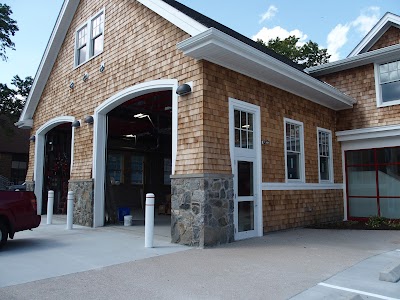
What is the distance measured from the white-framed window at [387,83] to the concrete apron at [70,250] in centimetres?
805

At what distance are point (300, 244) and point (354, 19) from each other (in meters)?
16.8

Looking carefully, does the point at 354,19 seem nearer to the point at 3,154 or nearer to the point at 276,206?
the point at 276,206

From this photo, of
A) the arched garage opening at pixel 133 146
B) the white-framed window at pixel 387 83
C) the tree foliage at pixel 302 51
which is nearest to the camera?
the arched garage opening at pixel 133 146

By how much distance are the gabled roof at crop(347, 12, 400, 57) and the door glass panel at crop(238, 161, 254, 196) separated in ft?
28.2

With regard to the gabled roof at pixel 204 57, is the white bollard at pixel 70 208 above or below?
below

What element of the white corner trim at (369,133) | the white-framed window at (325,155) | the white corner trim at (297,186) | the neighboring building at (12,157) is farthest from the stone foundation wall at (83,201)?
the neighboring building at (12,157)

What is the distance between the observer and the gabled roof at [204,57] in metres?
7.69

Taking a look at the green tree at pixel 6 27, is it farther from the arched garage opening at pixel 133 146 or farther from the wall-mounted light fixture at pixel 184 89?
the wall-mounted light fixture at pixel 184 89

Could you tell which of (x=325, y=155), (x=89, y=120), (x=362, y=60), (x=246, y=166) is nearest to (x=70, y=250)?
(x=246, y=166)

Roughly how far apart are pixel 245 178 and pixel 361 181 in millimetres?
5907

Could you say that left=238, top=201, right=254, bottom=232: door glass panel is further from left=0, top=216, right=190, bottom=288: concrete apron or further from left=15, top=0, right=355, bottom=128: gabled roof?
left=15, top=0, right=355, bottom=128: gabled roof

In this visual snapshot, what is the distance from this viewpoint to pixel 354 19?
19.8 metres

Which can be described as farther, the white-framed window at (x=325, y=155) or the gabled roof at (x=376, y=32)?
the gabled roof at (x=376, y=32)

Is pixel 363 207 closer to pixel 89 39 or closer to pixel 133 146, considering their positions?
pixel 89 39
